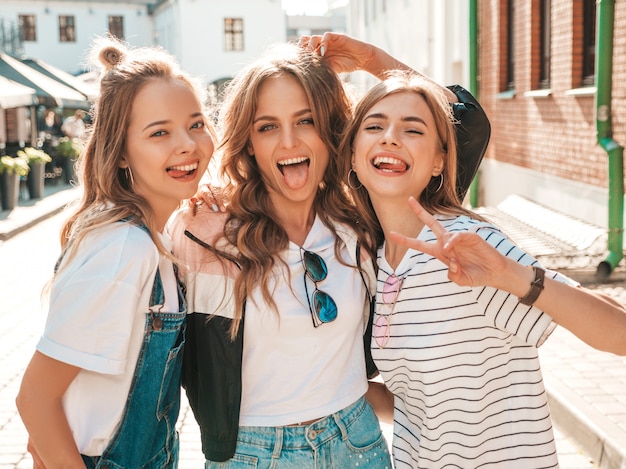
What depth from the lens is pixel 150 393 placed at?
2.26 metres

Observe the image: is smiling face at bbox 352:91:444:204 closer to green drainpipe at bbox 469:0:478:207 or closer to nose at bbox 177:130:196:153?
nose at bbox 177:130:196:153

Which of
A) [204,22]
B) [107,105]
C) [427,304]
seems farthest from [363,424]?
[204,22]

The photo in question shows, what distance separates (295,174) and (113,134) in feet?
2.09

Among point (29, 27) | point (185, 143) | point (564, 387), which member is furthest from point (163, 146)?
point (29, 27)

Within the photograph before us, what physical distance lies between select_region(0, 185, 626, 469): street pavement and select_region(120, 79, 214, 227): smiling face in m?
0.45

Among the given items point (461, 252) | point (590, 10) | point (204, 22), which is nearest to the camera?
point (461, 252)

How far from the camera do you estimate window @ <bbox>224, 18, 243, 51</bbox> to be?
4681 centimetres

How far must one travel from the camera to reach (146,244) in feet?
7.05

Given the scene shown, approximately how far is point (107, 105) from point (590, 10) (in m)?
9.07

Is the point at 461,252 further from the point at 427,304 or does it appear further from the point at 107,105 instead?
the point at 107,105

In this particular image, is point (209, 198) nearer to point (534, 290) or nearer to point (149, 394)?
point (149, 394)

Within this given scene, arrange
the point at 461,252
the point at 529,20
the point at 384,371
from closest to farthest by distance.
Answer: the point at 461,252 < the point at 384,371 < the point at 529,20

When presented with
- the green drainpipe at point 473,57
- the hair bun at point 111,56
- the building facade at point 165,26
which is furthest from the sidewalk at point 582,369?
the building facade at point 165,26

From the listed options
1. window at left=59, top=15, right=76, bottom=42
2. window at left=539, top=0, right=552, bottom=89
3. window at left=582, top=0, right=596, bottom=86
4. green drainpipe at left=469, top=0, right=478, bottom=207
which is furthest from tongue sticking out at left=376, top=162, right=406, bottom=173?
window at left=59, top=15, right=76, bottom=42
